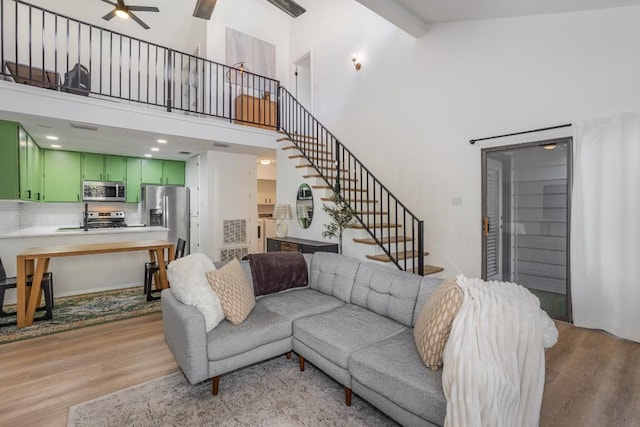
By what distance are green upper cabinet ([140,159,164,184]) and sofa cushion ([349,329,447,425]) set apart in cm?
619

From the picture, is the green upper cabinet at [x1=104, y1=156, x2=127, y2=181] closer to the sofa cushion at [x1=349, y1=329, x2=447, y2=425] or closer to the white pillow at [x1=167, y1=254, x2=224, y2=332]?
the white pillow at [x1=167, y1=254, x2=224, y2=332]

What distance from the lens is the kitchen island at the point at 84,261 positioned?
4.03m

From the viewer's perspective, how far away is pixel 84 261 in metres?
4.48

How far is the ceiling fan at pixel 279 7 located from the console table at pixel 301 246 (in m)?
2.98

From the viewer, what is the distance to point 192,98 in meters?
7.04

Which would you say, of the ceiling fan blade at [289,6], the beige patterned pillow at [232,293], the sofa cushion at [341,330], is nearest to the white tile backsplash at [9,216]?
the beige patterned pillow at [232,293]

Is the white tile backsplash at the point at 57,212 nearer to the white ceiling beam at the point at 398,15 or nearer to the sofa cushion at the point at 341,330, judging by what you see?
the sofa cushion at the point at 341,330

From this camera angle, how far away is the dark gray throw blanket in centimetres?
300

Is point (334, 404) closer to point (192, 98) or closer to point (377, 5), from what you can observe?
point (377, 5)

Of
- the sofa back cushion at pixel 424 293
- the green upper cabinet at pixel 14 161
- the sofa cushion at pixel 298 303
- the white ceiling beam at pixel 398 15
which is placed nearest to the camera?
the sofa back cushion at pixel 424 293

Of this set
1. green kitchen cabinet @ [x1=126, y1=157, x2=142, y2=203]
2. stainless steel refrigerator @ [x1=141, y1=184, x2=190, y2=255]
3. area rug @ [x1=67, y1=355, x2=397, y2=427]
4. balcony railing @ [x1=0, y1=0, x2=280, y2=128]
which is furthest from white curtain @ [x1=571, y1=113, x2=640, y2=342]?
green kitchen cabinet @ [x1=126, y1=157, x2=142, y2=203]

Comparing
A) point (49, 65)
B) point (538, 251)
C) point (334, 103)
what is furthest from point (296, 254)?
point (49, 65)

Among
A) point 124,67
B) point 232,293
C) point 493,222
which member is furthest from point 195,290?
point 124,67

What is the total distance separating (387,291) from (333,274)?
2.27 feet
